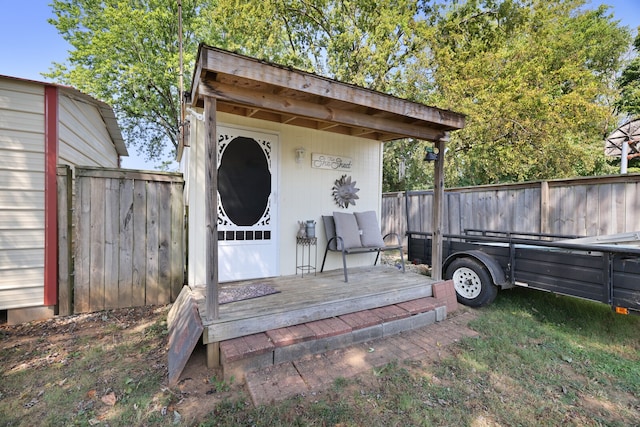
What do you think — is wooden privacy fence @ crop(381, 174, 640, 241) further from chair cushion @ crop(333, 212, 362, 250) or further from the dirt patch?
the dirt patch

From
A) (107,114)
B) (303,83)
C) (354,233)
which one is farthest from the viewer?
(107,114)

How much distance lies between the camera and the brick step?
2.15 metres

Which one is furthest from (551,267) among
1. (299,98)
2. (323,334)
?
(299,98)

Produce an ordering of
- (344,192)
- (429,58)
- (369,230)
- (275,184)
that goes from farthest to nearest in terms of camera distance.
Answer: (429,58) < (344,192) < (369,230) < (275,184)

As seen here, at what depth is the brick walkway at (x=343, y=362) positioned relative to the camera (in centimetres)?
199

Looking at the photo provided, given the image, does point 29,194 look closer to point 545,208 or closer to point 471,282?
point 471,282

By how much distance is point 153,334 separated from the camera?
2.78 meters

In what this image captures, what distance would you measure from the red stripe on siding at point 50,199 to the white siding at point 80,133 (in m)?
0.08

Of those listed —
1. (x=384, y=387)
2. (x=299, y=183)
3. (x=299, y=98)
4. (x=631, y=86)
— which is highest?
(x=631, y=86)

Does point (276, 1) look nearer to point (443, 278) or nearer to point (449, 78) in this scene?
point (449, 78)

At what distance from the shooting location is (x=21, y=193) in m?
2.85

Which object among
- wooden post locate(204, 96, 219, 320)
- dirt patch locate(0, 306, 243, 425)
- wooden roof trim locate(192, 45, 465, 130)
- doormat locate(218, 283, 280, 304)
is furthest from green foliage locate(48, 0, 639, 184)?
dirt patch locate(0, 306, 243, 425)

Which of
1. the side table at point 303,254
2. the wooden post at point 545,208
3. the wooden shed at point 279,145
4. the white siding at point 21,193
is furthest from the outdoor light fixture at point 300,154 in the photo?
the wooden post at point 545,208

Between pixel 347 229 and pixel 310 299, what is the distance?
136cm
